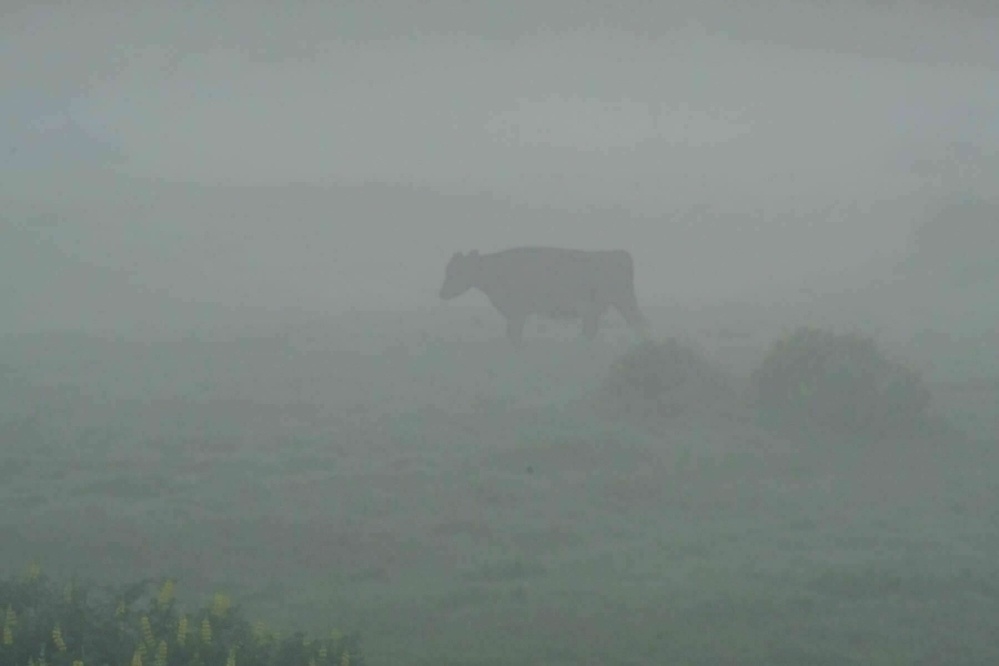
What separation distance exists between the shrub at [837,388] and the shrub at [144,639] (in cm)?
1000

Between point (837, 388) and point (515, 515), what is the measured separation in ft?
17.4

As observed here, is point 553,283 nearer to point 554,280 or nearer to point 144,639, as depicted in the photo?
point 554,280

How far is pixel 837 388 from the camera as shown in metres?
14.8

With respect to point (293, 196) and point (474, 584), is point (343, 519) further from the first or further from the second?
point (293, 196)

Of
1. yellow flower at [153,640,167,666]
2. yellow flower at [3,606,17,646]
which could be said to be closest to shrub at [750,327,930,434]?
Answer: yellow flower at [153,640,167,666]

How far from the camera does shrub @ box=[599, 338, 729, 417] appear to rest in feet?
52.7

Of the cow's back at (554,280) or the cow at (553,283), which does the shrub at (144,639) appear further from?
the cow's back at (554,280)

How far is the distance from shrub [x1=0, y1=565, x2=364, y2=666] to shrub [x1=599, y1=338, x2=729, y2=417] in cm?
1027

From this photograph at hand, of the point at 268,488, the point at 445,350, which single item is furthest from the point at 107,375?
the point at 268,488

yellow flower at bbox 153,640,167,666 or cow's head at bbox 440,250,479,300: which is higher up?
cow's head at bbox 440,250,479,300

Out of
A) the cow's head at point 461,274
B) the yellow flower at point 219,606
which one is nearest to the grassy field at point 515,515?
the yellow flower at point 219,606

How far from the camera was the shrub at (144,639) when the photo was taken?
218 inches

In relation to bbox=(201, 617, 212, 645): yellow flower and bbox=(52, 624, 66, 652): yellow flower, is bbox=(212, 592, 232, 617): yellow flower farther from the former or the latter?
bbox=(52, 624, 66, 652): yellow flower

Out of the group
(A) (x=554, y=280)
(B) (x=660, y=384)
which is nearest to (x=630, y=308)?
(A) (x=554, y=280)
